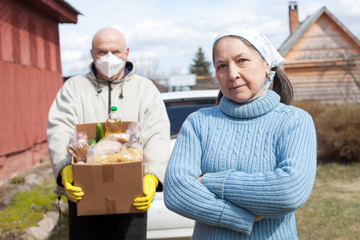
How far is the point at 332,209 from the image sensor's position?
237 inches

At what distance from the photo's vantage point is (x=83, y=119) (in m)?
3.16

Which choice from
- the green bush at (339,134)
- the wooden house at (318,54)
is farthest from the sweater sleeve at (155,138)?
the wooden house at (318,54)

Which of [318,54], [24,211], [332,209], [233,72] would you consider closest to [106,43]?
[233,72]

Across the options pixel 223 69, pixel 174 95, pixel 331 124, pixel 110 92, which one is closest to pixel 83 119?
pixel 110 92

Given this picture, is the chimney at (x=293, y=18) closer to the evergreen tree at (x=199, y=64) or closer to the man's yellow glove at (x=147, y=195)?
the evergreen tree at (x=199, y=64)

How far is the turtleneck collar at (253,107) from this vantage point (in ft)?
6.53

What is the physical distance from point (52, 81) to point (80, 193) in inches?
406

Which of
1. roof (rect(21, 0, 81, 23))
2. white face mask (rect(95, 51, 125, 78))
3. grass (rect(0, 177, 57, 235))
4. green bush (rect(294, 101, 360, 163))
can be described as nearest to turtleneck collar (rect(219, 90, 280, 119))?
white face mask (rect(95, 51, 125, 78))

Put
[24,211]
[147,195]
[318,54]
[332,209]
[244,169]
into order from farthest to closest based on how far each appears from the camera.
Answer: [318,54] → [332,209] → [24,211] → [147,195] → [244,169]

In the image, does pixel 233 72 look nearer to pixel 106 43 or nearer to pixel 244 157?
pixel 244 157

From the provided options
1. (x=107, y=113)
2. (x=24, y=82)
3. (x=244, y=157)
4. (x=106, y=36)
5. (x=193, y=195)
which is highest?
(x=106, y=36)

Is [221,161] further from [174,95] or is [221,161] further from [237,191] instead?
[174,95]

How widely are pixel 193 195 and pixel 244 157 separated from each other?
28 cm

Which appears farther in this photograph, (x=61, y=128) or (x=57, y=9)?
(x=57, y=9)
